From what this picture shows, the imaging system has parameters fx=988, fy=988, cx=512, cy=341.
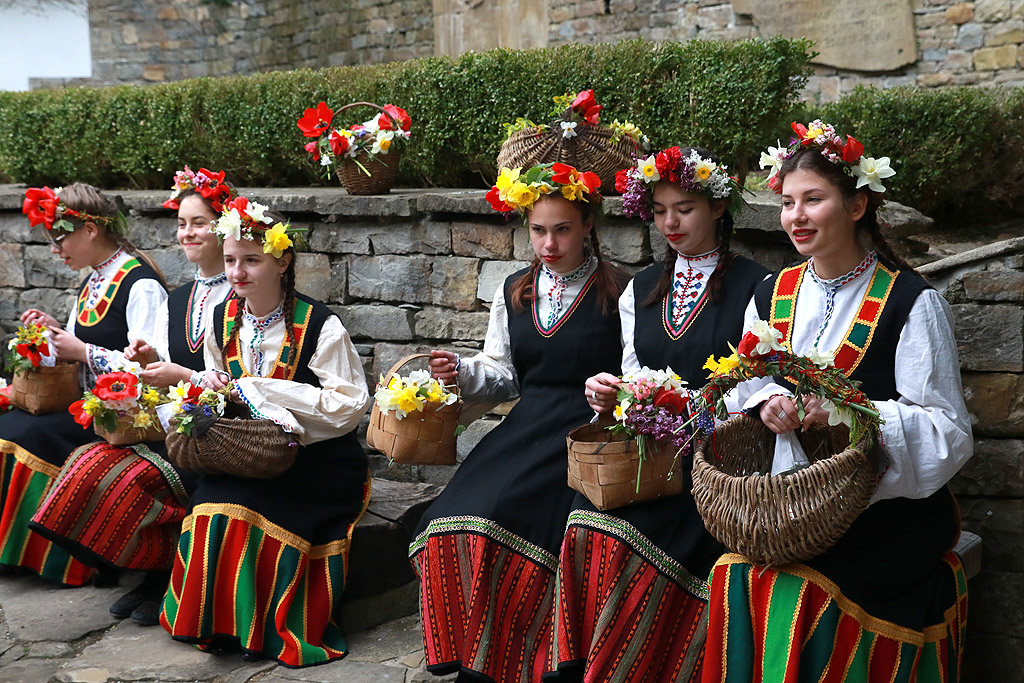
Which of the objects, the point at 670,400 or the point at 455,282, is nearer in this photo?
the point at 670,400

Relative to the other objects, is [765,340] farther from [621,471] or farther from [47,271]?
[47,271]

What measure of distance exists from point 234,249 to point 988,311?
2.59m

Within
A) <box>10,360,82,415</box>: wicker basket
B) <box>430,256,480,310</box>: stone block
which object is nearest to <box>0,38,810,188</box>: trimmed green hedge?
<box>430,256,480,310</box>: stone block

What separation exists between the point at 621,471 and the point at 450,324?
199 cm

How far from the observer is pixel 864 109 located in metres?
4.34

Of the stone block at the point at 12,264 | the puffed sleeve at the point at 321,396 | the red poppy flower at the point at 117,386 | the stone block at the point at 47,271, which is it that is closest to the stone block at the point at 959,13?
the puffed sleeve at the point at 321,396

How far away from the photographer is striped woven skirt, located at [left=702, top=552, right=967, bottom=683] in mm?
2486

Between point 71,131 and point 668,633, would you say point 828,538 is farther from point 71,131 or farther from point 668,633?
point 71,131

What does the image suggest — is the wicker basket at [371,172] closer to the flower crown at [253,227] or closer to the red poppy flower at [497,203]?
the flower crown at [253,227]

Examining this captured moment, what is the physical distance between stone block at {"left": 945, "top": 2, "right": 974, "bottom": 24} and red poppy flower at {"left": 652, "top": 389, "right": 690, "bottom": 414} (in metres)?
7.18

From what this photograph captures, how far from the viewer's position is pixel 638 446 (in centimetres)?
273

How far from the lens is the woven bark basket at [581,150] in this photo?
12.2ft

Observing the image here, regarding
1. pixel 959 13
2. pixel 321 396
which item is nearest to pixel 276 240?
pixel 321 396

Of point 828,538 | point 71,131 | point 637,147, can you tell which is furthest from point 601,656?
point 71,131
